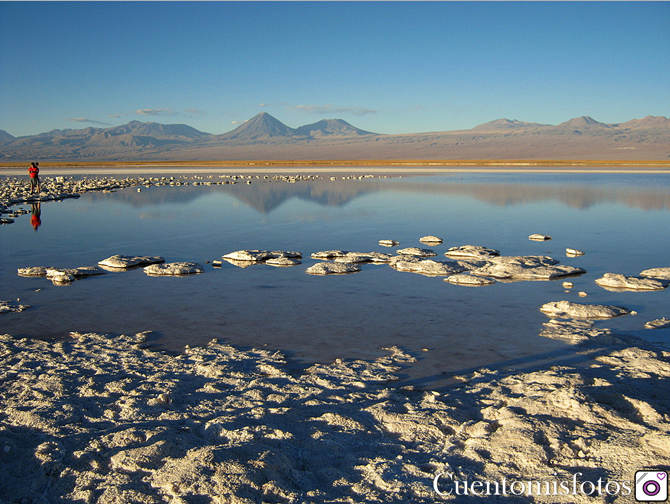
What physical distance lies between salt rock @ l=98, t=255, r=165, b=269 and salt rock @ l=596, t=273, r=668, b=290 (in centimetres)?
809

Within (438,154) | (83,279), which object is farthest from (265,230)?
(438,154)

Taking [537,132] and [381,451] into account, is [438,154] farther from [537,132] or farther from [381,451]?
[381,451]

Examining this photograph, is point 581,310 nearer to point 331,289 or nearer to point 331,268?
point 331,289

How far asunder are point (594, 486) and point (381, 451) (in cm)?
130

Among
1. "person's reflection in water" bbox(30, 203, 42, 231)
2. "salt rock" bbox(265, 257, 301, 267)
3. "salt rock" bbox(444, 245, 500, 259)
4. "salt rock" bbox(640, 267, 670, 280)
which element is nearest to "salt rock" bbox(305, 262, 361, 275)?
"salt rock" bbox(265, 257, 301, 267)

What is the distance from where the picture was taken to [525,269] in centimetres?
870

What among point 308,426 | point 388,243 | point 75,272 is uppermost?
point 388,243

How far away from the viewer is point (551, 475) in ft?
10.1

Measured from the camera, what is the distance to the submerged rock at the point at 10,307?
668cm

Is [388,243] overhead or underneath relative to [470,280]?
overhead

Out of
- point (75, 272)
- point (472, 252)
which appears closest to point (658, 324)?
point (472, 252)

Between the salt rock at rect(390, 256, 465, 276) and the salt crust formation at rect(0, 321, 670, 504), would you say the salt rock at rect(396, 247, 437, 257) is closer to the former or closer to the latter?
the salt rock at rect(390, 256, 465, 276)

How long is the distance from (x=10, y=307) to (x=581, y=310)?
765 cm

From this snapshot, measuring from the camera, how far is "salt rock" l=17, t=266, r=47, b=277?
347 inches
